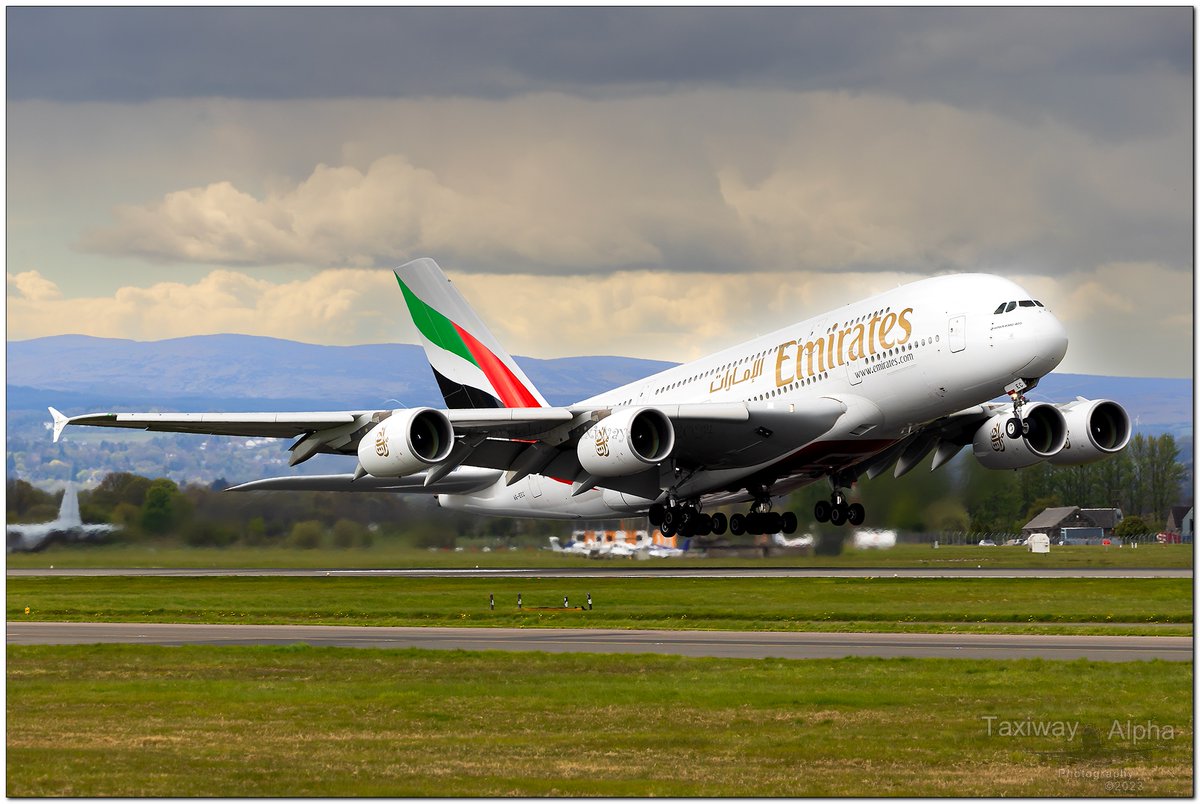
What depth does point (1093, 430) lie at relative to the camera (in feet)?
152

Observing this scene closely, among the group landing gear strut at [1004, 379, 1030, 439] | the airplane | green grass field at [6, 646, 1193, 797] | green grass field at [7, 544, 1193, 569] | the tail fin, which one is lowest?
green grass field at [6, 646, 1193, 797]

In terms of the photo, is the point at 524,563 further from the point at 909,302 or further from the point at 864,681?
the point at 864,681

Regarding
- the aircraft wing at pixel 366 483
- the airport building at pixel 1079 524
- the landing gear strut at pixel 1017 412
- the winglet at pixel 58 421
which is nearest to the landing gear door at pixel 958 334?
the landing gear strut at pixel 1017 412

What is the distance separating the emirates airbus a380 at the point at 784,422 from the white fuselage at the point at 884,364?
4 cm

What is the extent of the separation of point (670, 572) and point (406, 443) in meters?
19.9

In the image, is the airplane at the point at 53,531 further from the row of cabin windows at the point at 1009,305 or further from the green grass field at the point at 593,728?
the row of cabin windows at the point at 1009,305

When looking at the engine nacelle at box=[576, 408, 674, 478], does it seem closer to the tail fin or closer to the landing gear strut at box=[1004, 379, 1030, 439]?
the landing gear strut at box=[1004, 379, 1030, 439]

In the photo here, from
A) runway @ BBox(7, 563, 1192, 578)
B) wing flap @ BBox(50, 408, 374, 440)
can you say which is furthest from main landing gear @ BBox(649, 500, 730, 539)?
wing flap @ BBox(50, 408, 374, 440)

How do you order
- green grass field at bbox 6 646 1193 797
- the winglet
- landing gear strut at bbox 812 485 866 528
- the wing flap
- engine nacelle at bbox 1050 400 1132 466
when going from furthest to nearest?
landing gear strut at bbox 812 485 866 528 < engine nacelle at bbox 1050 400 1132 466 < the wing flap < the winglet < green grass field at bbox 6 646 1193 797

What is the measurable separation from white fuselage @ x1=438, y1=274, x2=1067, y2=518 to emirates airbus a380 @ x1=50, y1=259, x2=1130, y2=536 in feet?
0.14

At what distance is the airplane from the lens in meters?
60.6

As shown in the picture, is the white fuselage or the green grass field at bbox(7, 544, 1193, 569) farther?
the green grass field at bbox(7, 544, 1193, 569)

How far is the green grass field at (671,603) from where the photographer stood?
38.7 meters

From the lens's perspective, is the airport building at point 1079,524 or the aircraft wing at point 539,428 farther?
the airport building at point 1079,524
